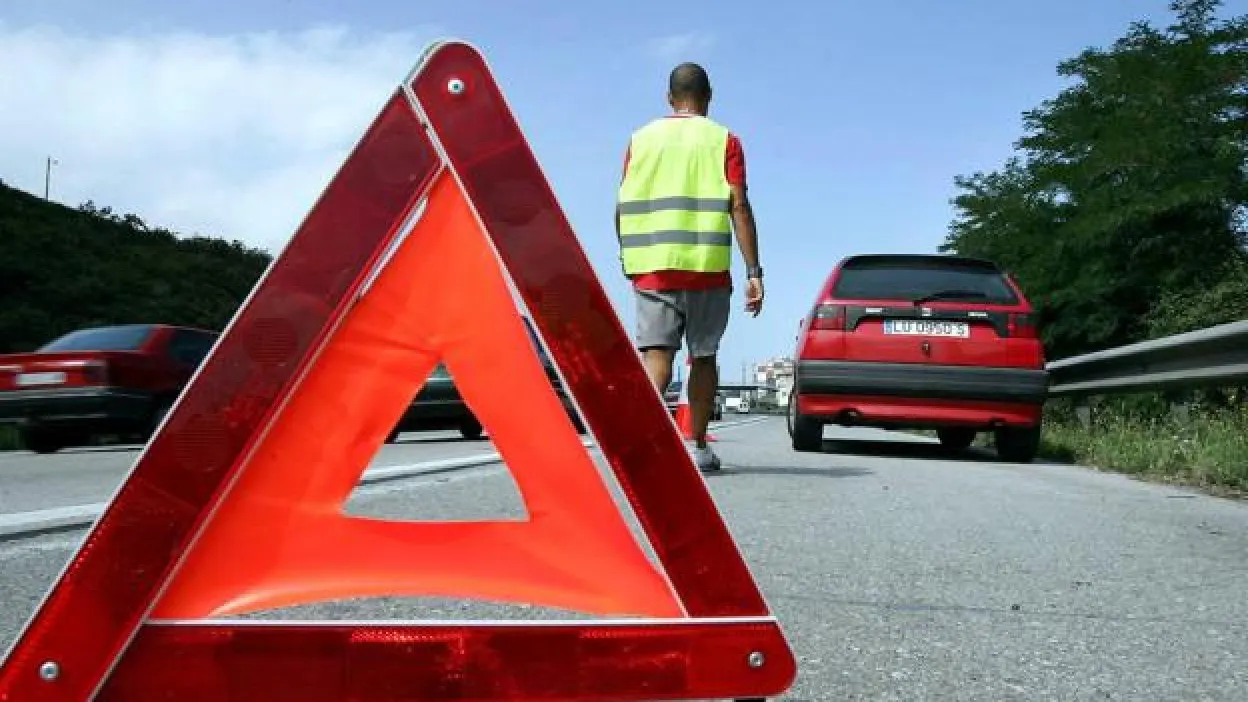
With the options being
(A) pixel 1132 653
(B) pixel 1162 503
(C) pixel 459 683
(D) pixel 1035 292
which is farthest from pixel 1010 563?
(D) pixel 1035 292

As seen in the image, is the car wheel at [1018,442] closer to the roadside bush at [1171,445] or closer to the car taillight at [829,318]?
the roadside bush at [1171,445]

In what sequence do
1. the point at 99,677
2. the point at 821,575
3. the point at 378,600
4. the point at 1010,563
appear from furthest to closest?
the point at 1010,563
the point at 821,575
the point at 378,600
the point at 99,677

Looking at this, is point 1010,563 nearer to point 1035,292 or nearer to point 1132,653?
point 1132,653

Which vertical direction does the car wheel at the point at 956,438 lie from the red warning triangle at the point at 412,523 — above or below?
below

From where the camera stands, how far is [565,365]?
1.84 metres

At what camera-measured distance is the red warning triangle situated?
172cm

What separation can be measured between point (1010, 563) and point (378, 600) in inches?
89.4

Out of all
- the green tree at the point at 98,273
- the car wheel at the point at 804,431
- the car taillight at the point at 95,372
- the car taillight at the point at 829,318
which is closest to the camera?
A: the car taillight at the point at 829,318

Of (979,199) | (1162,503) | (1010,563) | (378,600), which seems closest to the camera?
(378,600)

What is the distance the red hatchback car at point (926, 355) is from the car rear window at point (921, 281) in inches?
0.4

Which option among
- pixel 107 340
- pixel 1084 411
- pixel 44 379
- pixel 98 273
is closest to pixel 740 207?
pixel 1084 411

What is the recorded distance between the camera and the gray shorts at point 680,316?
Answer: 7.01 meters

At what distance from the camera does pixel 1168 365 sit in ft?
31.4

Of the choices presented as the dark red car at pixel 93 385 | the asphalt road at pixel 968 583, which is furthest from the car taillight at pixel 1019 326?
the dark red car at pixel 93 385
